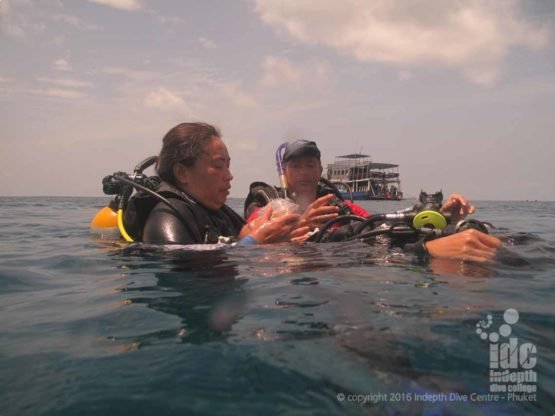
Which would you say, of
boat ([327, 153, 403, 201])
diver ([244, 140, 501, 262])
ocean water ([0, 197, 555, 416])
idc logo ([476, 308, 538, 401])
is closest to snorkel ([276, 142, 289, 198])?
diver ([244, 140, 501, 262])

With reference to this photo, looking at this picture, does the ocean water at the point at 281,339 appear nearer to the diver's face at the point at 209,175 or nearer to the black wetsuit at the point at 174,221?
the black wetsuit at the point at 174,221

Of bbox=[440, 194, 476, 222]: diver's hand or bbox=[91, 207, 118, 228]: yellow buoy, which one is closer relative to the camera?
bbox=[440, 194, 476, 222]: diver's hand

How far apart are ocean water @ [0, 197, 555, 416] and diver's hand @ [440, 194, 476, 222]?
5.32ft

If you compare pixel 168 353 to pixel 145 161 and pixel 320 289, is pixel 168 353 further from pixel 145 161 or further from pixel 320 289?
pixel 145 161

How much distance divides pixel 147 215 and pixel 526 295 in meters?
3.52

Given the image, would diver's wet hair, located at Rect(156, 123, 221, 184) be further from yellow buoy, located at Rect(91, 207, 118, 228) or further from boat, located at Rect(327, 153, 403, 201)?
boat, located at Rect(327, 153, 403, 201)

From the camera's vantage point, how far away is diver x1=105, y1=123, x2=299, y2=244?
3941 millimetres

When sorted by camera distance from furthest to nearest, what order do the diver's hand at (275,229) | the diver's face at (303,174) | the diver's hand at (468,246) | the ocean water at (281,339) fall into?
the diver's face at (303,174) < the diver's hand at (275,229) < the diver's hand at (468,246) < the ocean water at (281,339)

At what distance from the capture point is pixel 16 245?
20.1 ft

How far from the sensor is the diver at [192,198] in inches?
155

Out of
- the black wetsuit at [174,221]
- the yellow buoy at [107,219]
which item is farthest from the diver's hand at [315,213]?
the yellow buoy at [107,219]

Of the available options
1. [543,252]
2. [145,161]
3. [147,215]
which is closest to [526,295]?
[543,252]

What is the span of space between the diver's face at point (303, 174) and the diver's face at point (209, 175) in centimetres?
134

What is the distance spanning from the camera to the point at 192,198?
443cm
